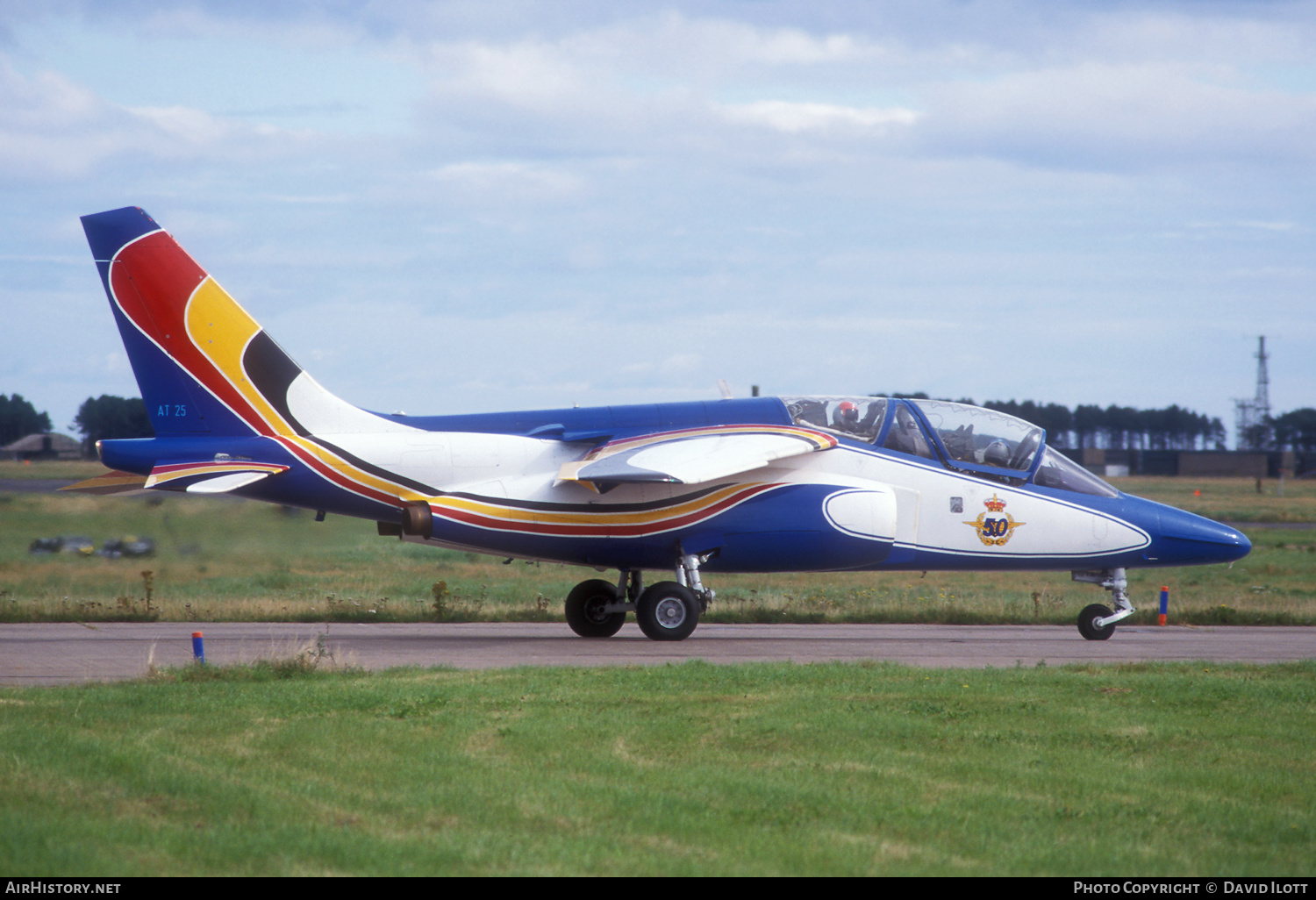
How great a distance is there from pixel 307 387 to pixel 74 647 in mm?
4483

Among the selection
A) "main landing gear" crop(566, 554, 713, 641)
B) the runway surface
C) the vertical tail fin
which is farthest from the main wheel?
the vertical tail fin

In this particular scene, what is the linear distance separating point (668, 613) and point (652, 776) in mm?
9073

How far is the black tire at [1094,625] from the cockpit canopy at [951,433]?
1.80 meters

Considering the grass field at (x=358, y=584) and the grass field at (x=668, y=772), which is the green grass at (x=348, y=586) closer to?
the grass field at (x=358, y=584)

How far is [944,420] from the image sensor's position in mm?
18516

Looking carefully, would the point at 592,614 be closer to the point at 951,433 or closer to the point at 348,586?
the point at 951,433

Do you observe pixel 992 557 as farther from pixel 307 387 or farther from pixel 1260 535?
pixel 1260 535

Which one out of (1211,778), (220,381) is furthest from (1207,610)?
(220,381)

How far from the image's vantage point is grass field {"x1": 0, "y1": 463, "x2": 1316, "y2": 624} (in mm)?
17562

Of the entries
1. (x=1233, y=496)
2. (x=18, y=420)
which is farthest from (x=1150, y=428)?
(x=18, y=420)

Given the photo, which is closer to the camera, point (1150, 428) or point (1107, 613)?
point (1107, 613)

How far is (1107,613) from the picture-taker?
724 inches

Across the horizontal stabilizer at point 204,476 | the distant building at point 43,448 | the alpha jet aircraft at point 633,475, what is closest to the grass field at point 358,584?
the alpha jet aircraft at point 633,475

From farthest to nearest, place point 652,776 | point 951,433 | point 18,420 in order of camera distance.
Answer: point 18,420, point 951,433, point 652,776
